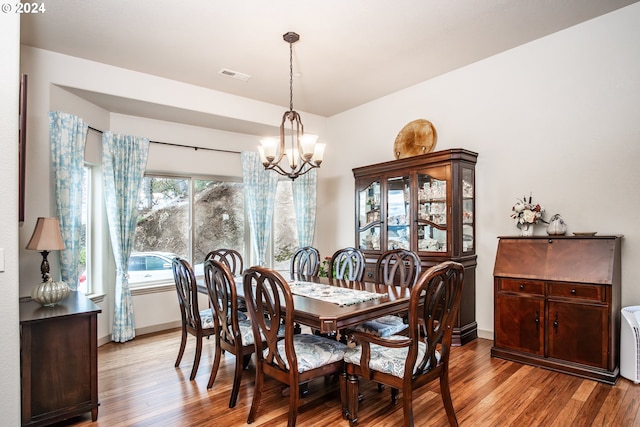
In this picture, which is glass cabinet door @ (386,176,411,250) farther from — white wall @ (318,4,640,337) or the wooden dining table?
the wooden dining table

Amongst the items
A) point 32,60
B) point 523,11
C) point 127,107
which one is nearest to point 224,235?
point 127,107

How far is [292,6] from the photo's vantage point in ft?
9.25

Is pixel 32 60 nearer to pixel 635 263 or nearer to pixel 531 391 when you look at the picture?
pixel 531 391

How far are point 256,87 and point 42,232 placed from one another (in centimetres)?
271

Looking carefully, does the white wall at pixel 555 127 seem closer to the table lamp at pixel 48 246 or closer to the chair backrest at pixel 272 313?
the chair backrest at pixel 272 313

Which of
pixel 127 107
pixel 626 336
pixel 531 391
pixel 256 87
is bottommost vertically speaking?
pixel 531 391

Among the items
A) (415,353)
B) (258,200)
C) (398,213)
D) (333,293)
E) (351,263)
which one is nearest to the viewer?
(415,353)

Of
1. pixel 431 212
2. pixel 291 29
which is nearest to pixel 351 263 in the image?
pixel 431 212

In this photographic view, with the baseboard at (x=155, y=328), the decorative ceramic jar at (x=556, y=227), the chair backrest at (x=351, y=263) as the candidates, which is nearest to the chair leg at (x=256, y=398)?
the chair backrest at (x=351, y=263)

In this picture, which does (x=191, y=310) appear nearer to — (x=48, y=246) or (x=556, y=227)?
(x=48, y=246)

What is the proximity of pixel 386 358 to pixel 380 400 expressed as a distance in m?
0.63

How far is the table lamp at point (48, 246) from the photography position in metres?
2.54

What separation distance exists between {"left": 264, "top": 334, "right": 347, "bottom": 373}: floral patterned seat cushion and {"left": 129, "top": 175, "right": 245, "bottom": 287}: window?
2709mm

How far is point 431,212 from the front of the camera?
13.1 ft
